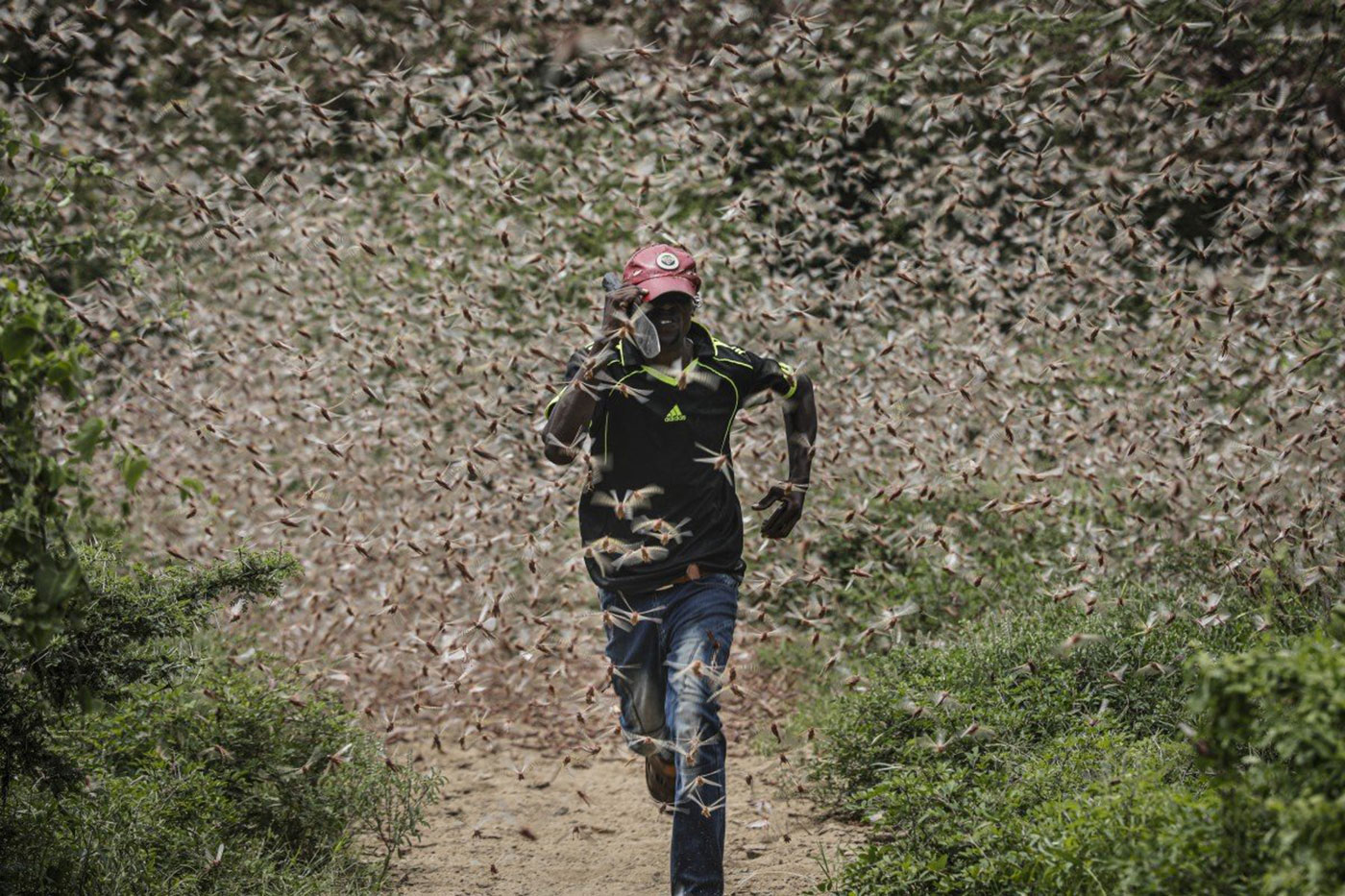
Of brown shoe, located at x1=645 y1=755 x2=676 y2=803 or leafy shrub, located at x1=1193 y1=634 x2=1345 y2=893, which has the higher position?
leafy shrub, located at x1=1193 y1=634 x2=1345 y2=893

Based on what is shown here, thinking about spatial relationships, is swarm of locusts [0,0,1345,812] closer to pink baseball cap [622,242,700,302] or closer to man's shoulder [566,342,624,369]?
man's shoulder [566,342,624,369]

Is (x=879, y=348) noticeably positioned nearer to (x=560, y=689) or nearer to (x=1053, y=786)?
(x=560, y=689)

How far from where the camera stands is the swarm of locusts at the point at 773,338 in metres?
7.09

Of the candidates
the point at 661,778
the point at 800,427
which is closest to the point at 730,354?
the point at 800,427

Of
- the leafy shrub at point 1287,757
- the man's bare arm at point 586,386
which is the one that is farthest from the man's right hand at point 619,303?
the leafy shrub at point 1287,757

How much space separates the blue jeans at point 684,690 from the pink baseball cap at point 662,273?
46.1 inches

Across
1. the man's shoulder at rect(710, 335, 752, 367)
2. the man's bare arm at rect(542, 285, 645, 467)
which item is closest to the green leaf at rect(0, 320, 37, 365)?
the man's bare arm at rect(542, 285, 645, 467)

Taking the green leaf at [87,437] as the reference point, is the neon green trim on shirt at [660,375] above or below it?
below

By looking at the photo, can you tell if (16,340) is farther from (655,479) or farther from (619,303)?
(655,479)

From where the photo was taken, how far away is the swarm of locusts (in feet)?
23.2

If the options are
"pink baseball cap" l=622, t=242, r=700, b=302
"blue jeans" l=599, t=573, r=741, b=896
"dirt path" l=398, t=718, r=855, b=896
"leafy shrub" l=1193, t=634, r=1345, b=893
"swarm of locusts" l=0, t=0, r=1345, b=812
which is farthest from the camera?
"swarm of locusts" l=0, t=0, r=1345, b=812

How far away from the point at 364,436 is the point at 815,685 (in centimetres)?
361

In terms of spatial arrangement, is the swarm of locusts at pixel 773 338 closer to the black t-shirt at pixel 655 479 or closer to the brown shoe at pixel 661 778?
the brown shoe at pixel 661 778

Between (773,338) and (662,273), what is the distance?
157 inches
